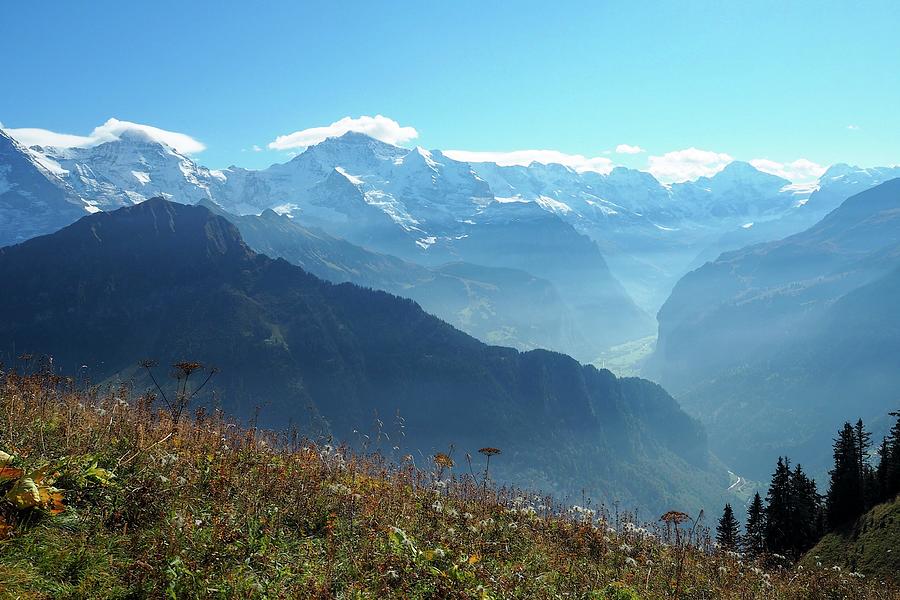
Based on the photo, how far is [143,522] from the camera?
342 inches

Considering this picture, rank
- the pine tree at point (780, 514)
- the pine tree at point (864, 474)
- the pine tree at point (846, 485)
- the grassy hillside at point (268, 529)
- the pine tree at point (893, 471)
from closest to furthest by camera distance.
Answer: the grassy hillside at point (268, 529), the pine tree at point (893, 471), the pine tree at point (846, 485), the pine tree at point (864, 474), the pine tree at point (780, 514)

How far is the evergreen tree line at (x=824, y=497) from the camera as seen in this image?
1762 inches

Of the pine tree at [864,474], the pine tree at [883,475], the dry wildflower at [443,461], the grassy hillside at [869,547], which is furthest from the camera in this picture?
the pine tree at [864,474]

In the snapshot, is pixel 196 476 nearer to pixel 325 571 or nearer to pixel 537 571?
pixel 325 571

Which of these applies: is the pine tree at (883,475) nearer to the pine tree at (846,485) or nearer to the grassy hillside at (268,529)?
the pine tree at (846,485)

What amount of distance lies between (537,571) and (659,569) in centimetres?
432

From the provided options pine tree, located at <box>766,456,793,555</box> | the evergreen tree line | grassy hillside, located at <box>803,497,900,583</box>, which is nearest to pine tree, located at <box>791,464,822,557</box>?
the evergreen tree line

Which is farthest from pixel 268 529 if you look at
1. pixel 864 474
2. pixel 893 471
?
pixel 864 474

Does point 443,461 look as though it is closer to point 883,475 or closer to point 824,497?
point 883,475

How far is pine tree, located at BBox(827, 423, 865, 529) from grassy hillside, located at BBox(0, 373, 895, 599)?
1413 inches

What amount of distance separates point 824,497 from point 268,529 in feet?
210

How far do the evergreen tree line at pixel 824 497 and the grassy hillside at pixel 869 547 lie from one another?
12574 millimetres

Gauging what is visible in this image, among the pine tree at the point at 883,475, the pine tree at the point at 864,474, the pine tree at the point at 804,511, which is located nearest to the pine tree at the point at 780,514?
the pine tree at the point at 804,511

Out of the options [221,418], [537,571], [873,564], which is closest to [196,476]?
[221,418]
